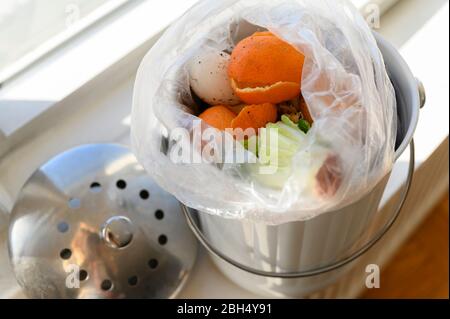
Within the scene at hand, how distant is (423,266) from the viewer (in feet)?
2.96

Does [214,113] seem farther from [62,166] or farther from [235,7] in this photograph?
[62,166]

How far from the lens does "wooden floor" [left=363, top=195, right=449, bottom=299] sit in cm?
88

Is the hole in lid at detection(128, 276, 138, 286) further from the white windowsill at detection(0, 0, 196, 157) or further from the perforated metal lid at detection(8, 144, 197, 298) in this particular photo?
the white windowsill at detection(0, 0, 196, 157)

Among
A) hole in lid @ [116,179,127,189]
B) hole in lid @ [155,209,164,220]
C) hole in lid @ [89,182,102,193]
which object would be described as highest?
hole in lid @ [116,179,127,189]

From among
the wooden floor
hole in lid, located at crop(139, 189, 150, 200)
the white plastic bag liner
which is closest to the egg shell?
the white plastic bag liner

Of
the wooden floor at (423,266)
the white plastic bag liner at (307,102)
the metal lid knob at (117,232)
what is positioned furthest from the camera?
the wooden floor at (423,266)

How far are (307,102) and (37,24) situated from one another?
0.32 m

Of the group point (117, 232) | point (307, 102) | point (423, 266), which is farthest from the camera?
point (423, 266)

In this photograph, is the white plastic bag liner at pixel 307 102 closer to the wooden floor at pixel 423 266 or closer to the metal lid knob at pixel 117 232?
the metal lid knob at pixel 117 232

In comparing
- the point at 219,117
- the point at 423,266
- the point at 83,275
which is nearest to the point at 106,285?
the point at 83,275

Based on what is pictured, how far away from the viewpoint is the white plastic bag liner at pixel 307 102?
0.34 m

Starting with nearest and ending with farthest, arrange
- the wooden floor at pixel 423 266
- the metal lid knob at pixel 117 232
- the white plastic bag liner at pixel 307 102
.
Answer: the white plastic bag liner at pixel 307 102, the metal lid knob at pixel 117 232, the wooden floor at pixel 423 266

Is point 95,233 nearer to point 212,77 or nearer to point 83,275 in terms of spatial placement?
point 83,275

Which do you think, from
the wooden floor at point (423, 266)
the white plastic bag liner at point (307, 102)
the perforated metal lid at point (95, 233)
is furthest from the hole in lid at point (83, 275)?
the wooden floor at point (423, 266)
